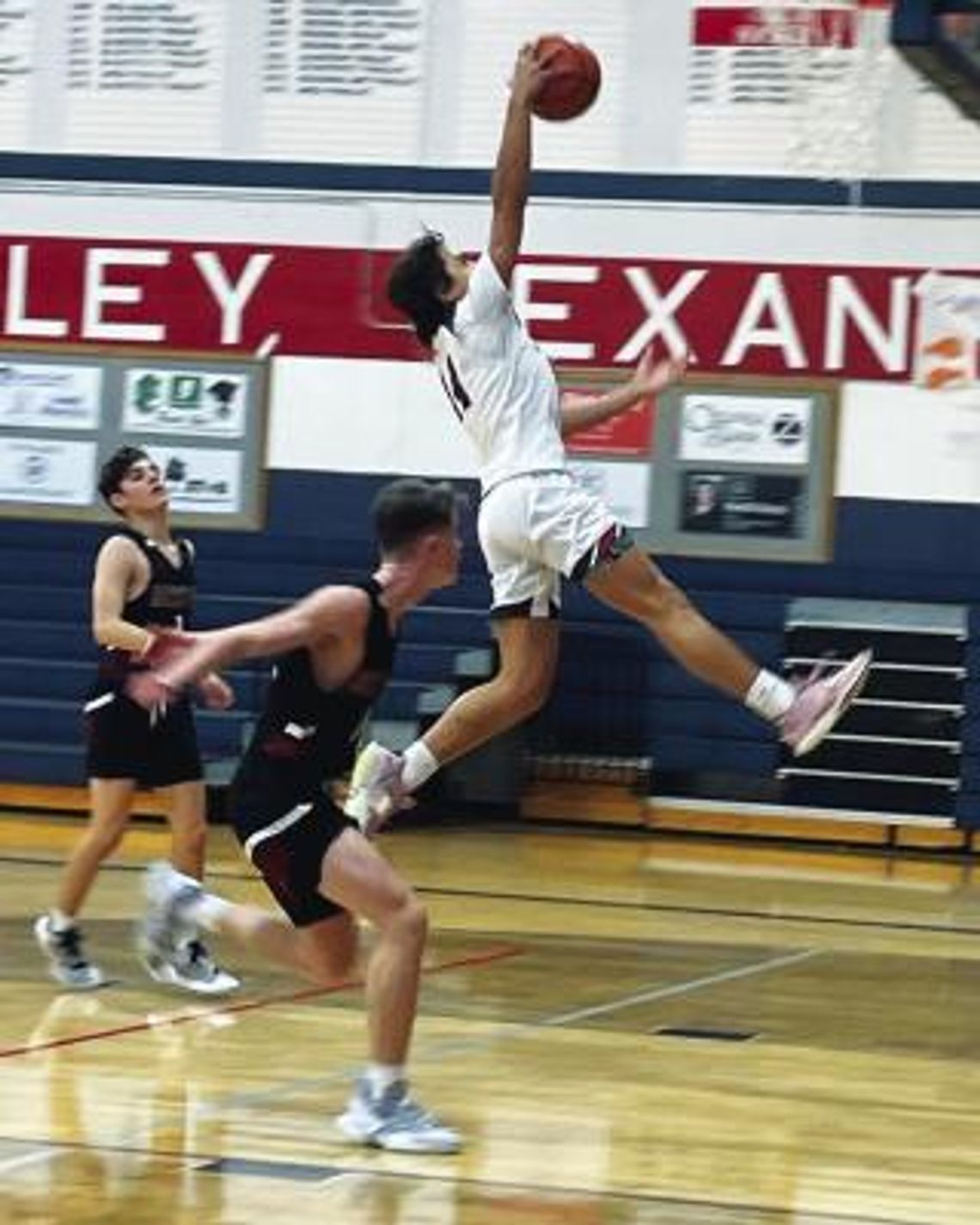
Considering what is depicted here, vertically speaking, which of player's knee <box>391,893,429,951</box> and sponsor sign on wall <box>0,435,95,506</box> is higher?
sponsor sign on wall <box>0,435,95,506</box>

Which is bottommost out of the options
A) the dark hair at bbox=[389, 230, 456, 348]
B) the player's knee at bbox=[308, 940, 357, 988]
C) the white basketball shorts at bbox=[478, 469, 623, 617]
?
the player's knee at bbox=[308, 940, 357, 988]

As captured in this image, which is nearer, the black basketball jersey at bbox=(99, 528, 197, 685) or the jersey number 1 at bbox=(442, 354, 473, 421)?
the jersey number 1 at bbox=(442, 354, 473, 421)

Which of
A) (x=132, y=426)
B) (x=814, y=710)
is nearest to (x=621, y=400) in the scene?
(x=814, y=710)

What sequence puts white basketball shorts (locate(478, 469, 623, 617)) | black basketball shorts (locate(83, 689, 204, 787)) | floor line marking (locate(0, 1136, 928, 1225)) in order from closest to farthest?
1. floor line marking (locate(0, 1136, 928, 1225))
2. white basketball shorts (locate(478, 469, 623, 617))
3. black basketball shorts (locate(83, 689, 204, 787))

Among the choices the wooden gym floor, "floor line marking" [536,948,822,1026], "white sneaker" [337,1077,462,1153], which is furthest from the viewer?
"floor line marking" [536,948,822,1026]

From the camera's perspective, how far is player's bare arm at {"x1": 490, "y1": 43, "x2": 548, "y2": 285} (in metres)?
8.80

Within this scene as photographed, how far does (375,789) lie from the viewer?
29.5 ft

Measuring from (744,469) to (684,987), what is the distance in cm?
778

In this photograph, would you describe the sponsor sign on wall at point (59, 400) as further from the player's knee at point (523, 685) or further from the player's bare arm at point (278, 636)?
the player's bare arm at point (278, 636)

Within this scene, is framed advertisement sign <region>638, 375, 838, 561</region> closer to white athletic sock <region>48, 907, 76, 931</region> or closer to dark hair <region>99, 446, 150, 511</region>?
dark hair <region>99, 446, 150, 511</region>

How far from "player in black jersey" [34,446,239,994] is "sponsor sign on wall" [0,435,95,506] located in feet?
27.2

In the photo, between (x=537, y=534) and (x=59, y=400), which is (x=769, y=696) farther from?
(x=59, y=400)

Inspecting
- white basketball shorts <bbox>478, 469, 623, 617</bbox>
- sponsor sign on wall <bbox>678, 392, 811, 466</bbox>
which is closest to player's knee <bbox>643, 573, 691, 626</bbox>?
white basketball shorts <bbox>478, 469, 623, 617</bbox>

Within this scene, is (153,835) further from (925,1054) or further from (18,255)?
(925,1054)
